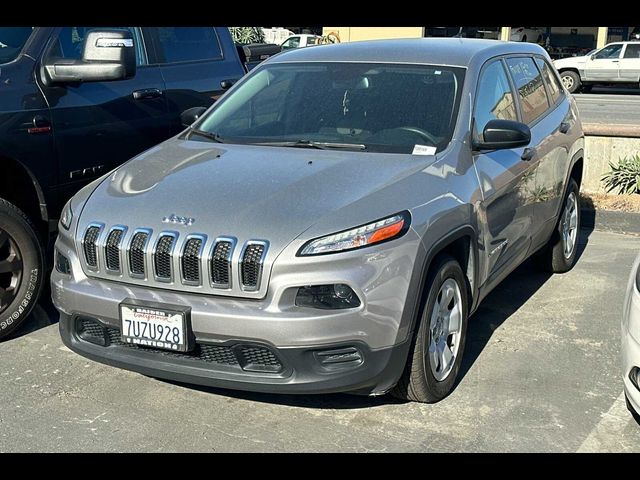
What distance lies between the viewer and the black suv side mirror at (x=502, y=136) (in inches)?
169

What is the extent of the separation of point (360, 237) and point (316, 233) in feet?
0.62

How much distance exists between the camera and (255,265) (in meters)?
3.33

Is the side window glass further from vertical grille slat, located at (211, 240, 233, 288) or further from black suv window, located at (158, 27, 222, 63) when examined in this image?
vertical grille slat, located at (211, 240, 233, 288)

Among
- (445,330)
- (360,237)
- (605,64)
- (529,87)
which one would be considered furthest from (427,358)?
(605,64)

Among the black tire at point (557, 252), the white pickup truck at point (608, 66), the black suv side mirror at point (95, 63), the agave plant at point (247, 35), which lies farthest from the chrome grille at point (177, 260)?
the agave plant at point (247, 35)

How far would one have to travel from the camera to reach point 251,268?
11.0 feet

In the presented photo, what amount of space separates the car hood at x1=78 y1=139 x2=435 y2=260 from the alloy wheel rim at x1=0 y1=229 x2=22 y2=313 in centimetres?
87

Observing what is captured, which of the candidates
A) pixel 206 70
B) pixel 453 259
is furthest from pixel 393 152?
pixel 206 70

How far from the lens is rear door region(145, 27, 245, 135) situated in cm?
574

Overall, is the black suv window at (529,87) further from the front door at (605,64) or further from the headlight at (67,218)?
the front door at (605,64)

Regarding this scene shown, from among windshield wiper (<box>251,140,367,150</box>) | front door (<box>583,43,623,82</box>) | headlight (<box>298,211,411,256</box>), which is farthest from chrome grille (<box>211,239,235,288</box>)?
front door (<box>583,43,623,82</box>)

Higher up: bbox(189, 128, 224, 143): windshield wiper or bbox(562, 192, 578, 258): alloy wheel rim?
bbox(189, 128, 224, 143): windshield wiper
